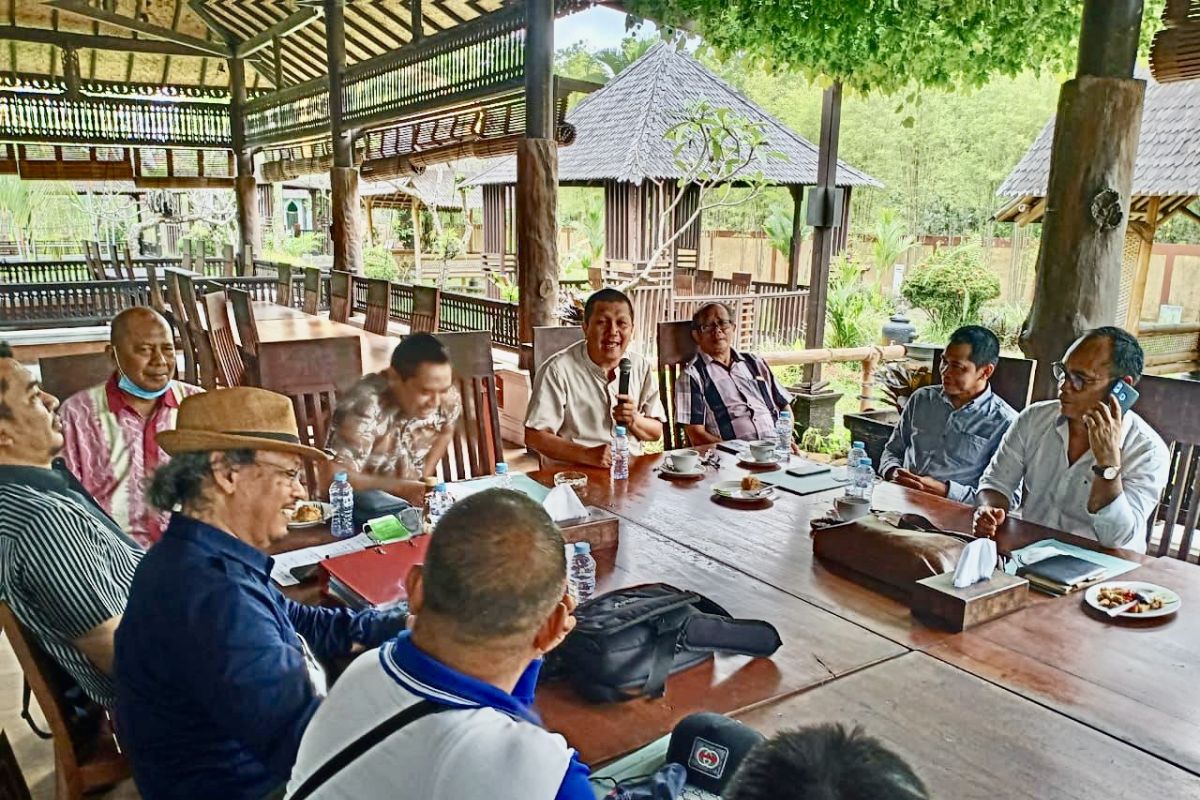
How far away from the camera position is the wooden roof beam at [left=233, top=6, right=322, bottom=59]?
9.30 metres

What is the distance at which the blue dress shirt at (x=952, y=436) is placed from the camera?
10.4ft

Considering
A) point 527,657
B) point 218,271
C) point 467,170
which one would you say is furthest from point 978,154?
point 527,657

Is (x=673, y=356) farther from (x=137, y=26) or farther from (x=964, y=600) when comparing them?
(x=137, y=26)

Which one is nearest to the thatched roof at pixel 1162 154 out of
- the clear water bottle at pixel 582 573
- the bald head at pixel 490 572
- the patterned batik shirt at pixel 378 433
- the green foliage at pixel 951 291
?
the green foliage at pixel 951 291

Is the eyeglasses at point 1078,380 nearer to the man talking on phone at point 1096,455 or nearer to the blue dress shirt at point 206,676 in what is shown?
the man talking on phone at point 1096,455

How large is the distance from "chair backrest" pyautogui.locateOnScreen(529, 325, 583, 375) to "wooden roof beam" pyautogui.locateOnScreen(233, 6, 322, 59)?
707cm

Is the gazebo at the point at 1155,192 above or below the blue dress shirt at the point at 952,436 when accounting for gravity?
above

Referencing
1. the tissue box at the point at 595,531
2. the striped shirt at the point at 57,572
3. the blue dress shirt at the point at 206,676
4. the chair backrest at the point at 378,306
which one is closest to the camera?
the blue dress shirt at the point at 206,676

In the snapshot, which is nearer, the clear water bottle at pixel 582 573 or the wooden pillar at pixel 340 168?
the clear water bottle at pixel 582 573

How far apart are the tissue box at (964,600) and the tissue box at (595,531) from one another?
0.77m

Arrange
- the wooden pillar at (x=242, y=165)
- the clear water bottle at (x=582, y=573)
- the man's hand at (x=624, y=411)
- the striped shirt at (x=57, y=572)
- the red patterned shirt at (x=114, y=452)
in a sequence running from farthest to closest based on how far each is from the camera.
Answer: the wooden pillar at (x=242, y=165) → the man's hand at (x=624, y=411) → the red patterned shirt at (x=114, y=452) → the clear water bottle at (x=582, y=573) → the striped shirt at (x=57, y=572)

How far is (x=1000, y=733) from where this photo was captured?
1.44 metres

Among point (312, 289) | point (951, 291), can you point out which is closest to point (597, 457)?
point (312, 289)

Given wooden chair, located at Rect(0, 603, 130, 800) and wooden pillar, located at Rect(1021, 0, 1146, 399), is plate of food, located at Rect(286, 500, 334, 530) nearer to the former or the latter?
wooden chair, located at Rect(0, 603, 130, 800)
